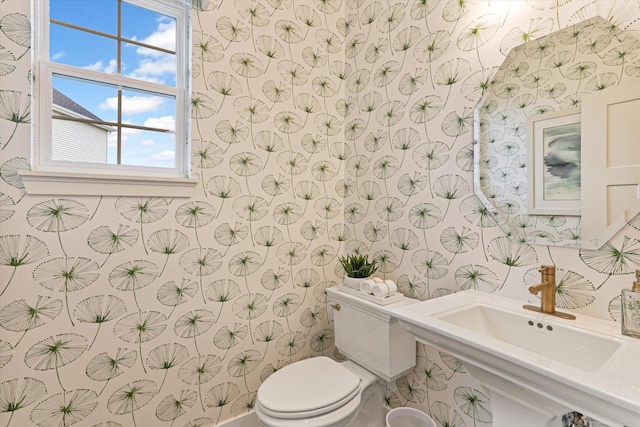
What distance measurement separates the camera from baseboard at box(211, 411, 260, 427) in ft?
5.43

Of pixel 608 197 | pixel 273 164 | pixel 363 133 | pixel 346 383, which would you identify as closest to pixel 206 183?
pixel 273 164

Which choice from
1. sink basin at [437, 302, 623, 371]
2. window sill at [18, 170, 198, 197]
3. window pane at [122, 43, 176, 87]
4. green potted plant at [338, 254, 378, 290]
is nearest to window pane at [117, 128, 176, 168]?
window sill at [18, 170, 198, 197]

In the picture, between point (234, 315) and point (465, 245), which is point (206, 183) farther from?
point (465, 245)

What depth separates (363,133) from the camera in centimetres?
193

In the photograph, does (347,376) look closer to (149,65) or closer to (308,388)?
(308,388)

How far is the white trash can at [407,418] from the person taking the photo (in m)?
1.41

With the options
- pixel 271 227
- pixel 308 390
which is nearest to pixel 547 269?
pixel 308 390

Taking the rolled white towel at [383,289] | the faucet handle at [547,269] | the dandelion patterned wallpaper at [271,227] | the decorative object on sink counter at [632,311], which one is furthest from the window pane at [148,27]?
the decorative object on sink counter at [632,311]

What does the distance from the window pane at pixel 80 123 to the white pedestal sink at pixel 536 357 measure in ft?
4.86

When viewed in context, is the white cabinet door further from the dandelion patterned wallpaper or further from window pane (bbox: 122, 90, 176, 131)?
window pane (bbox: 122, 90, 176, 131)

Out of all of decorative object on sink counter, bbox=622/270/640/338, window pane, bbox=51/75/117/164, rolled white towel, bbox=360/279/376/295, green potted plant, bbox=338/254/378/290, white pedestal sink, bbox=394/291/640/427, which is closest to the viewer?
white pedestal sink, bbox=394/291/640/427

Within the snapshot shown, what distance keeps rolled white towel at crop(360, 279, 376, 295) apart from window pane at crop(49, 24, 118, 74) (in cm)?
157

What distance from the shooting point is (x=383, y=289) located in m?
1.51

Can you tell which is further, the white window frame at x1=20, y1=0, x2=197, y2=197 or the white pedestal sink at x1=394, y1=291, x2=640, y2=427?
the white window frame at x1=20, y1=0, x2=197, y2=197
